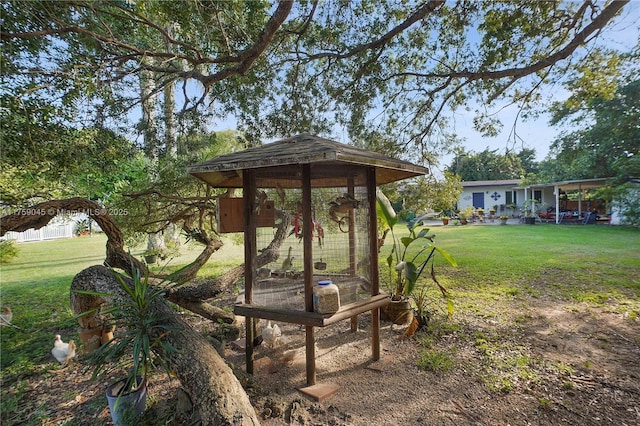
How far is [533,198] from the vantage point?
22.4 metres

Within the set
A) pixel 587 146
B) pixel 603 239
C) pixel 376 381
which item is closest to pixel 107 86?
pixel 376 381

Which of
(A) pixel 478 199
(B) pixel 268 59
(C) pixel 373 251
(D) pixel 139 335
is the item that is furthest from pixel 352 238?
(A) pixel 478 199

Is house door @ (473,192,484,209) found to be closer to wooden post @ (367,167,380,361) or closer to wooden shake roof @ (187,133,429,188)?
wooden shake roof @ (187,133,429,188)

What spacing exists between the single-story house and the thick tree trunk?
19390 millimetres

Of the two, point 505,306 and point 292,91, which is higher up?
point 292,91

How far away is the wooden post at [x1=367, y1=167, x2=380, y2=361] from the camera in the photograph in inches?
139

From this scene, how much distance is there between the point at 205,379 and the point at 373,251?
2123mm

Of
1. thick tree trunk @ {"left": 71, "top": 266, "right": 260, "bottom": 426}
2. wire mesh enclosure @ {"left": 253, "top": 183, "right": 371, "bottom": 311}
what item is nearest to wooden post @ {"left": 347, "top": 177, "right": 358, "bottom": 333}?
wire mesh enclosure @ {"left": 253, "top": 183, "right": 371, "bottom": 311}

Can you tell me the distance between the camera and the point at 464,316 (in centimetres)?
493

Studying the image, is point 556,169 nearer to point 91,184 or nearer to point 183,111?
point 183,111

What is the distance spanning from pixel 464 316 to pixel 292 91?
5231mm

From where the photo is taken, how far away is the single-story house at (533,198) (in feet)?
61.5

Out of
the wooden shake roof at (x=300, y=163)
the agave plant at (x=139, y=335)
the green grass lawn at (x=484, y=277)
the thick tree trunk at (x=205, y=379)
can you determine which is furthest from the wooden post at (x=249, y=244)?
the green grass lawn at (x=484, y=277)

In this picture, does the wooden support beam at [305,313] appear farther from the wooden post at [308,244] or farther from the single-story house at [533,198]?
the single-story house at [533,198]
